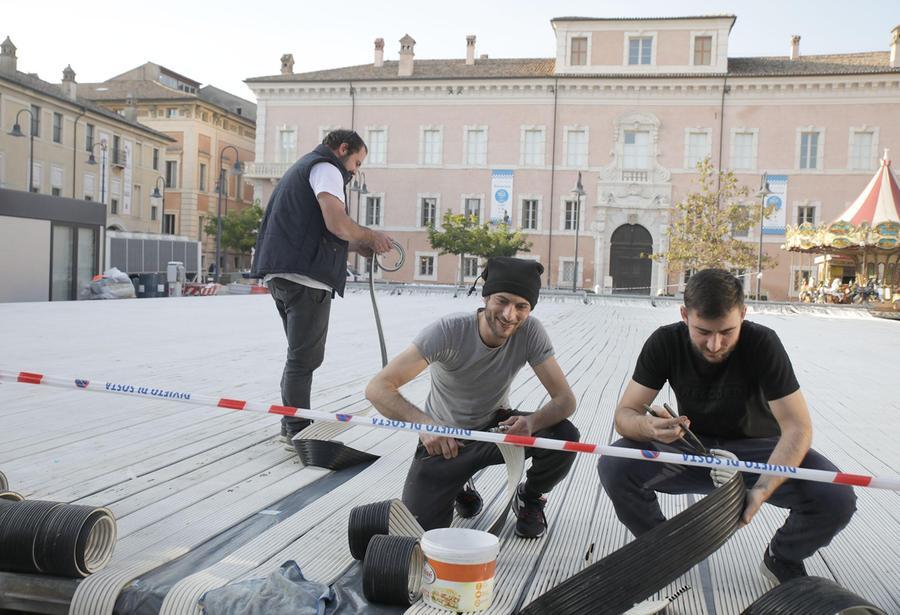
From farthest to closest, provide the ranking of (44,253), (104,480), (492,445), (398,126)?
(398,126) < (44,253) < (104,480) < (492,445)

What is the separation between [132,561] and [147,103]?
58868mm

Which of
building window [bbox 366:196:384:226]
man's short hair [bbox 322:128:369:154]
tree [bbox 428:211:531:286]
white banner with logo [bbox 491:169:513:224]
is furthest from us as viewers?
building window [bbox 366:196:384:226]

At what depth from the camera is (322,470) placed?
400cm

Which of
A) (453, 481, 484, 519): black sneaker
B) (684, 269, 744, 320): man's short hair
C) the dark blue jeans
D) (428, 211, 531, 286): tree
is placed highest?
(428, 211, 531, 286): tree

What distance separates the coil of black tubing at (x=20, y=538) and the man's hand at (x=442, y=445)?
1.24m

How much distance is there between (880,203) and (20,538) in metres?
27.3

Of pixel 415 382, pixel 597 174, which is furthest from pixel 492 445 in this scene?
pixel 597 174

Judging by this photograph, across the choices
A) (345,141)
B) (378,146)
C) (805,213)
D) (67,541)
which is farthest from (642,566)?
(378,146)

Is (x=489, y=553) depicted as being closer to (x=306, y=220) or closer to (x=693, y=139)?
(x=306, y=220)

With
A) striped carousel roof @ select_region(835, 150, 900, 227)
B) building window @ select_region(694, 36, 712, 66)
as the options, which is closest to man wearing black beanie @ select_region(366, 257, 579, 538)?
striped carousel roof @ select_region(835, 150, 900, 227)

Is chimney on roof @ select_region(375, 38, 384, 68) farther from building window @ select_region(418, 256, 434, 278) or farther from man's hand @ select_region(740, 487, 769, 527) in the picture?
man's hand @ select_region(740, 487, 769, 527)

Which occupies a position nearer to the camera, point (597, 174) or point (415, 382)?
point (415, 382)

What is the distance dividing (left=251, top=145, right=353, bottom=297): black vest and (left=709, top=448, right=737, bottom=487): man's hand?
230 cm

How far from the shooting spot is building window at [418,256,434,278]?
4391 cm
